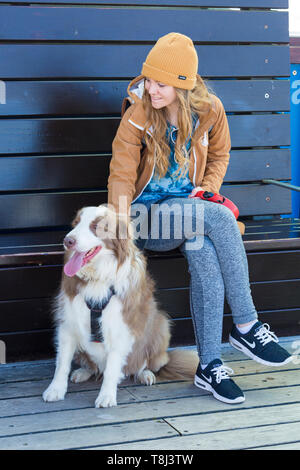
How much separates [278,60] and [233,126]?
46 cm

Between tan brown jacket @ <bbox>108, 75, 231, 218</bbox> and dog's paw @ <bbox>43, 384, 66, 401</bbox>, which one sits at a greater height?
tan brown jacket @ <bbox>108, 75, 231, 218</bbox>

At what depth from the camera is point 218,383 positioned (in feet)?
7.47

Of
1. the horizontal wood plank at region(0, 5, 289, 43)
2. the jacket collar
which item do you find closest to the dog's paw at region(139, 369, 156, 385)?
the jacket collar

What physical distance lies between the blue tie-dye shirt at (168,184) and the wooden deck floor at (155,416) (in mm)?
779

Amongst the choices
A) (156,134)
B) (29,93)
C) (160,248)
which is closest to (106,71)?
(29,93)

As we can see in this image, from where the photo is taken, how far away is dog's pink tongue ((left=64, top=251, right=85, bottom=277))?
220cm

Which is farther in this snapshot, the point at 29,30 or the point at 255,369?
the point at 29,30

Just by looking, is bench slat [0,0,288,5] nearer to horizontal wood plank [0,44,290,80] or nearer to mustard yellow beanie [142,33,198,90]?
horizontal wood plank [0,44,290,80]

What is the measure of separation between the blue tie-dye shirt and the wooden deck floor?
78 cm

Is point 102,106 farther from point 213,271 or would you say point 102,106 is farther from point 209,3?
point 213,271

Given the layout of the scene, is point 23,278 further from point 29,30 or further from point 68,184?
point 29,30

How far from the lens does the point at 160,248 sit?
8.45 feet

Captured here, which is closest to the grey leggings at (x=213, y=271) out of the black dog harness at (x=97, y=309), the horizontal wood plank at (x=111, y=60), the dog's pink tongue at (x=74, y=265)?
the black dog harness at (x=97, y=309)
